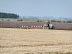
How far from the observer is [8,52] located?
17062mm

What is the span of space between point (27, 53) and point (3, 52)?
1.78m

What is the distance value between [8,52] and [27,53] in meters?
1.41

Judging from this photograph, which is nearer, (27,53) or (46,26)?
(27,53)

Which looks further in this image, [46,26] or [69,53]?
[46,26]

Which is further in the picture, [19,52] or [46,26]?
[46,26]

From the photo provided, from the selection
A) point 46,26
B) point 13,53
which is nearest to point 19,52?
point 13,53

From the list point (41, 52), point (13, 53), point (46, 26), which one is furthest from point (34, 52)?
point (46, 26)

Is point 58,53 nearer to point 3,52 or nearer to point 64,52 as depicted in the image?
point 64,52

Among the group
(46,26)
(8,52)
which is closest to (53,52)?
(8,52)

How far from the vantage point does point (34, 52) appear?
17375mm

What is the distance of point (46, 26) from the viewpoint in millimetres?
54562

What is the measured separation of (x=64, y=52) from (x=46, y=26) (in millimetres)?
36841

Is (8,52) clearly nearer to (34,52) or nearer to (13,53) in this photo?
(13,53)

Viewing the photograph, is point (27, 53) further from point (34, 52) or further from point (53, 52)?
point (53, 52)
